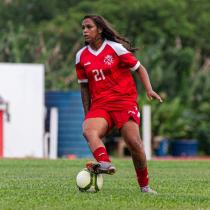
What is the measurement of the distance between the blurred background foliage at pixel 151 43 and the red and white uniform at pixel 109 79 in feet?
82.5

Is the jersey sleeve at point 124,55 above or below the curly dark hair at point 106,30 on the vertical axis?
below

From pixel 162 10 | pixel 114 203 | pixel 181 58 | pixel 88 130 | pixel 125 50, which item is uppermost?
pixel 162 10

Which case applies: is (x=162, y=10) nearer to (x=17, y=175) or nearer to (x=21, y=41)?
(x=21, y=41)

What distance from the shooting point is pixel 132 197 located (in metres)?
10.4

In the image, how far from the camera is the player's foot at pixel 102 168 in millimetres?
10578

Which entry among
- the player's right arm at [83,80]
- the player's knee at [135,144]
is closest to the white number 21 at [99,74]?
the player's right arm at [83,80]

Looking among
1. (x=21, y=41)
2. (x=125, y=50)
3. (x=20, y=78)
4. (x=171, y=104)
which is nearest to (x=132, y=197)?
(x=125, y=50)

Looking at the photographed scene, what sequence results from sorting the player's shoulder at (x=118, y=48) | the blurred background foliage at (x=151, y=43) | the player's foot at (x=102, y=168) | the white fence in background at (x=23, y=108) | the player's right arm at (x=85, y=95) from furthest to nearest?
the blurred background foliage at (x=151, y=43), the white fence in background at (x=23, y=108), the player's right arm at (x=85, y=95), the player's shoulder at (x=118, y=48), the player's foot at (x=102, y=168)

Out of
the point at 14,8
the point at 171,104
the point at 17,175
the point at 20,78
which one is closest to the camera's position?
the point at 17,175

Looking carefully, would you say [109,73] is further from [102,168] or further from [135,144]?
[102,168]

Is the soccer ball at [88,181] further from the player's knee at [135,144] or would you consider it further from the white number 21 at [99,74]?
the white number 21 at [99,74]

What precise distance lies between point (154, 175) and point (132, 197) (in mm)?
4990

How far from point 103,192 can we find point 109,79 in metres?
1.18

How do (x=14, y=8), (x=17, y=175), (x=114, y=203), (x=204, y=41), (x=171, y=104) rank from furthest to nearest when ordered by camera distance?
(x=14, y=8)
(x=204, y=41)
(x=171, y=104)
(x=17, y=175)
(x=114, y=203)
